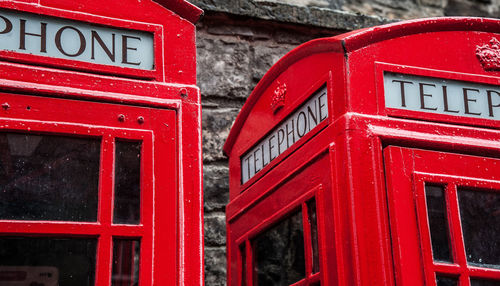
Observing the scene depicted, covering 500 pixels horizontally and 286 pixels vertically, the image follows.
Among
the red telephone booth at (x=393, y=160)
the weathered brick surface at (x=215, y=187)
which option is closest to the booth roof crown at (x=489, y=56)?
the red telephone booth at (x=393, y=160)

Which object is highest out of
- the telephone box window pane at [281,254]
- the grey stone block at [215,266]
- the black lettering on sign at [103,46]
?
the black lettering on sign at [103,46]

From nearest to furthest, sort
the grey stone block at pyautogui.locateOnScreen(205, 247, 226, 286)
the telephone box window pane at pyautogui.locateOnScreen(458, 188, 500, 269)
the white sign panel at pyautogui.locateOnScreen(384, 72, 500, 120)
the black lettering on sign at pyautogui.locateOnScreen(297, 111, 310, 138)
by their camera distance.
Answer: the telephone box window pane at pyautogui.locateOnScreen(458, 188, 500, 269)
the white sign panel at pyautogui.locateOnScreen(384, 72, 500, 120)
the black lettering on sign at pyautogui.locateOnScreen(297, 111, 310, 138)
the grey stone block at pyautogui.locateOnScreen(205, 247, 226, 286)

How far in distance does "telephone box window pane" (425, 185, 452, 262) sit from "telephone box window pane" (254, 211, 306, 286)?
0.49 metres

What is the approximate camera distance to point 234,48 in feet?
14.8

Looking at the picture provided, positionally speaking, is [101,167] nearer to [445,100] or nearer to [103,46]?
[103,46]

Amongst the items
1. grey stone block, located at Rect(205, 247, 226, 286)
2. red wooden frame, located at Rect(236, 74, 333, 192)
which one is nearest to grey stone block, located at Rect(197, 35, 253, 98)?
grey stone block, located at Rect(205, 247, 226, 286)

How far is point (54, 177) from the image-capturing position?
221 cm

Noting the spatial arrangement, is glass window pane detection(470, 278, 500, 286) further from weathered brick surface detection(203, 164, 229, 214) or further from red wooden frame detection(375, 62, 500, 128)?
weathered brick surface detection(203, 164, 229, 214)

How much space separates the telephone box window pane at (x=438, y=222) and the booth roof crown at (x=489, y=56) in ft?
1.76

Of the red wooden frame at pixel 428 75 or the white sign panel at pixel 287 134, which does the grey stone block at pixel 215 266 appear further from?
the red wooden frame at pixel 428 75

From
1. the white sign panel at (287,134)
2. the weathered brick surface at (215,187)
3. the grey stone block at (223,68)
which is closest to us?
the white sign panel at (287,134)

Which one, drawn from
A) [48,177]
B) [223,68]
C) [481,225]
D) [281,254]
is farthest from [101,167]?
[223,68]

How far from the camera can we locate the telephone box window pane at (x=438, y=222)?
7.55 feet

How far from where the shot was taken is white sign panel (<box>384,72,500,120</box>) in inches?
96.7
